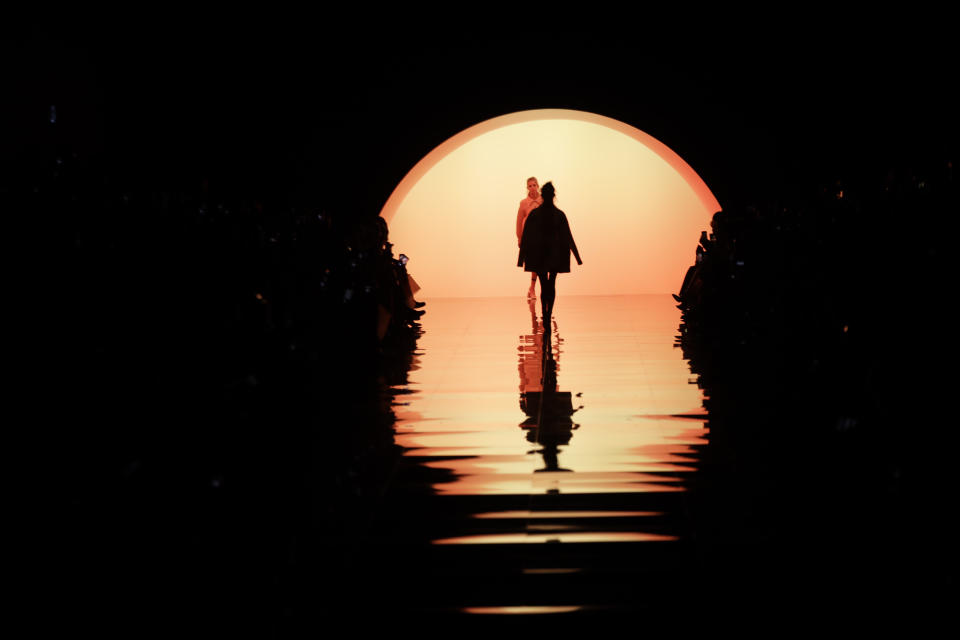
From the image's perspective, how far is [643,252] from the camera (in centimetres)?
1608

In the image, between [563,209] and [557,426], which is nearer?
[557,426]

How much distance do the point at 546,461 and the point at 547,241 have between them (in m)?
5.51

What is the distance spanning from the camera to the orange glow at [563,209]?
1593 centimetres

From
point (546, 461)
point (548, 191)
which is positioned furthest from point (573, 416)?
point (548, 191)

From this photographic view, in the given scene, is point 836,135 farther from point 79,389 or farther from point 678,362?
point 79,389

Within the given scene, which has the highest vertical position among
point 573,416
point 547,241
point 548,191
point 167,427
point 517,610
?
point 548,191

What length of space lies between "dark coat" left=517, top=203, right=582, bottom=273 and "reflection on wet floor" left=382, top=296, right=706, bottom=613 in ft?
4.01

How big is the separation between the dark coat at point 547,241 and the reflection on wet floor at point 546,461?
4.01 ft

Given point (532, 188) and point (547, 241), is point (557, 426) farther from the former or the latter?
point (532, 188)

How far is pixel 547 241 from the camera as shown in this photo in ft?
33.3

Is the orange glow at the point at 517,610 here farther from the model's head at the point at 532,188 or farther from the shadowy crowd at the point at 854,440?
the model's head at the point at 532,188

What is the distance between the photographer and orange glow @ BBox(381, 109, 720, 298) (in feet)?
52.3

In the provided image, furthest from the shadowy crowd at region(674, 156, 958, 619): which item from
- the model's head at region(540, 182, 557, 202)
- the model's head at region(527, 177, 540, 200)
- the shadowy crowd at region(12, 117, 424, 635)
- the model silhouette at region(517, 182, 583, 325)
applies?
the model's head at region(527, 177, 540, 200)

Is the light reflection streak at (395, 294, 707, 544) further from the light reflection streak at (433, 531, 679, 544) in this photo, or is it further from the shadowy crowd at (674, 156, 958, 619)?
the shadowy crowd at (674, 156, 958, 619)
